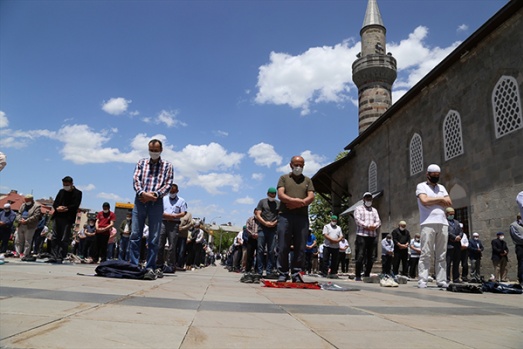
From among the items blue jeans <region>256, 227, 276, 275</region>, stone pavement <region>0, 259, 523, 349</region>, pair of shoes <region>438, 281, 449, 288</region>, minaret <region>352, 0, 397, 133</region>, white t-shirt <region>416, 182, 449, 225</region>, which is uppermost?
minaret <region>352, 0, 397, 133</region>

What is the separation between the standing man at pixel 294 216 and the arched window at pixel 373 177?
1733 cm

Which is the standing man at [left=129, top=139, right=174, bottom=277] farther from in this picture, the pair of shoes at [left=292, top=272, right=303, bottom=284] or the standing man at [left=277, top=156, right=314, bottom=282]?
the pair of shoes at [left=292, top=272, right=303, bottom=284]

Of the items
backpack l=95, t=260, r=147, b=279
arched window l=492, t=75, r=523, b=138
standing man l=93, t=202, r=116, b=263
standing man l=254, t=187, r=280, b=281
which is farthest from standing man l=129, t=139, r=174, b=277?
arched window l=492, t=75, r=523, b=138

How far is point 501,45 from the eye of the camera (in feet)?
40.0

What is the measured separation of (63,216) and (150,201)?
3.53m

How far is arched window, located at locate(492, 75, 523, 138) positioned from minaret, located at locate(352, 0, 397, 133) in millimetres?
18524

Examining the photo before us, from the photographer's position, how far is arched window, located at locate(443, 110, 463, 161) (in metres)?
14.4

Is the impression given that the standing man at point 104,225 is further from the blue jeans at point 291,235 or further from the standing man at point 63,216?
the blue jeans at point 291,235

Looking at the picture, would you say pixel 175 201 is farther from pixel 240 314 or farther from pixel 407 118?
pixel 407 118

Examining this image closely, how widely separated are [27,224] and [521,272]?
11.6 meters

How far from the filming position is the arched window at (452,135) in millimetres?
14352

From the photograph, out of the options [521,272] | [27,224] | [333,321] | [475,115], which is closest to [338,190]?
[475,115]

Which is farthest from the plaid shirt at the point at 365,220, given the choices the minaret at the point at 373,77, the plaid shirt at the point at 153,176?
the minaret at the point at 373,77

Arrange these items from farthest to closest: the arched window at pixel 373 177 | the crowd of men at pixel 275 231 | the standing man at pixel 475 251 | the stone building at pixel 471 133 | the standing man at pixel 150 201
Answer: the arched window at pixel 373 177 → the stone building at pixel 471 133 → the standing man at pixel 475 251 → the crowd of men at pixel 275 231 → the standing man at pixel 150 201
